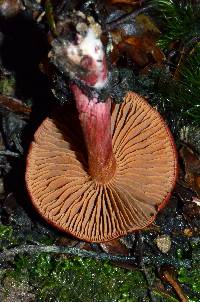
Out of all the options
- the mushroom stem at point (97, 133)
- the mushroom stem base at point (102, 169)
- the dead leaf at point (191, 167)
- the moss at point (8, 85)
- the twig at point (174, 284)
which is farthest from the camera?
the moss at point (8, 85)

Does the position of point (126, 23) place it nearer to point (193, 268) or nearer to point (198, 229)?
point (198, 229)

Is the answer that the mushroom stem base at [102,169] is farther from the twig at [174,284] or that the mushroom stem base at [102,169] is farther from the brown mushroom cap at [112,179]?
the twig at [174,284]

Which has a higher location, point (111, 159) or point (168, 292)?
point (111, 159)

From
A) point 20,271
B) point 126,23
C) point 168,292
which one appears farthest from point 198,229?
point 126,23

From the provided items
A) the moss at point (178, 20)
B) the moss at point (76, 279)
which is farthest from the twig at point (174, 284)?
the moss at point (178, 20)

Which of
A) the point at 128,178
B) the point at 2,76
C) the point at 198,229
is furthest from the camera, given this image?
the point at 2,76

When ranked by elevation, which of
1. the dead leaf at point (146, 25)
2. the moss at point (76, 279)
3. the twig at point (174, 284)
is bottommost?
the moss at point (76, 279)
